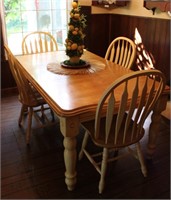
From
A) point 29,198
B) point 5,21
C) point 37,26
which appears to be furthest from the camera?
point 37,26

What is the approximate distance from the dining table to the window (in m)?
1.14

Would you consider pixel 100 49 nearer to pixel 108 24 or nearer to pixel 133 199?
pixel 108 24

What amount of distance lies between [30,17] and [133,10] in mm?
1505

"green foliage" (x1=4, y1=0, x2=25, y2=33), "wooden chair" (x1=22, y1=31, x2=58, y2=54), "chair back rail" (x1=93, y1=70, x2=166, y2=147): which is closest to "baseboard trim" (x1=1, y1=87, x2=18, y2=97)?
"wooden chair" (x1=22, y1=31, x2=58, y2=54)

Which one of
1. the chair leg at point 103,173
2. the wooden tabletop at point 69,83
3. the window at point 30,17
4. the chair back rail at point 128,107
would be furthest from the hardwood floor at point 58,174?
the window at point 30,17

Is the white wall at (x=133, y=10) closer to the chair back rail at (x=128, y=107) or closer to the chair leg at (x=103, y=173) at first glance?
the chair back rail at (x=128, y=107)

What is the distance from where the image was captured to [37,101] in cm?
216

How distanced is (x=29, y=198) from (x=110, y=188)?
59 centimetres

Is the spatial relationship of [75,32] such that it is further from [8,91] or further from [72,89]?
[8,91]

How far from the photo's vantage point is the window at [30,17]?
130 inches

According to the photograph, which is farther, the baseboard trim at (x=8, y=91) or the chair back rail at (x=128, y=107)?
the baseboard trim at (x=8, y=91)

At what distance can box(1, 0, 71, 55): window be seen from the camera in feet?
10.9

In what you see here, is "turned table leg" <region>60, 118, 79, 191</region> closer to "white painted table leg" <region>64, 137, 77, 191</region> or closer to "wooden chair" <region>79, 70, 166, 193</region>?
"white painted table leg" <region>64, 137, 77, 191</region>

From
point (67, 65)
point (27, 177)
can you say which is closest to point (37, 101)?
point (67, 65)
